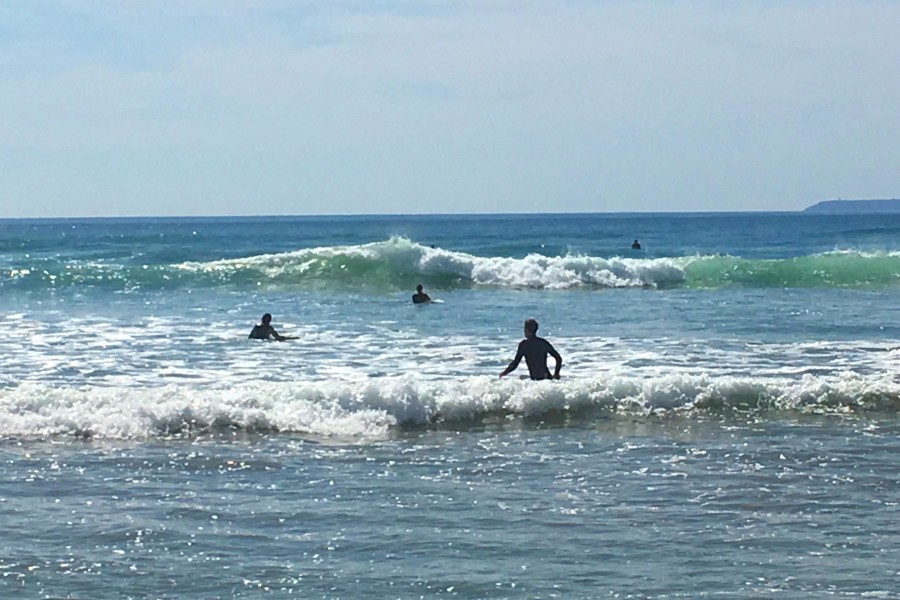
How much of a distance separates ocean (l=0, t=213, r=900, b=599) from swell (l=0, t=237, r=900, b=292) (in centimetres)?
1224

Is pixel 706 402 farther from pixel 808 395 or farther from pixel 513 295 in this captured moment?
pixel 513 295

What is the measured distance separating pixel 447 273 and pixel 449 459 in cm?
2944

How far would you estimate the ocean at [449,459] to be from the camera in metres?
8.18

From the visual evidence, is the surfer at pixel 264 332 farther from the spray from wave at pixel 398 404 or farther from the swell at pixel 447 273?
the swell at pixel 447 273

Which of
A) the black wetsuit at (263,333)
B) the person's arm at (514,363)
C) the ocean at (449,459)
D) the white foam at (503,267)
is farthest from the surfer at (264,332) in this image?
the white foam at (503,267)

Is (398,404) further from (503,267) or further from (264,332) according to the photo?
(503,267)

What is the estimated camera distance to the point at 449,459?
38.2 ft

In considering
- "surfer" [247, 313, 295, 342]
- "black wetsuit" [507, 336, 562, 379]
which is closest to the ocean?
"black wetsuit" [507, 336, 562, 379]

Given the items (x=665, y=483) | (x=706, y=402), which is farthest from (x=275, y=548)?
(x=706, y=402)

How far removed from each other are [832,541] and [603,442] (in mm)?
3882

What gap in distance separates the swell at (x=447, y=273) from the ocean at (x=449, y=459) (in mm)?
12243

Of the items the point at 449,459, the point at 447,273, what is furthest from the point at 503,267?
the point at 449,459

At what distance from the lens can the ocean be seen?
8.18 meters

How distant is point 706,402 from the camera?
1462 centimetres
